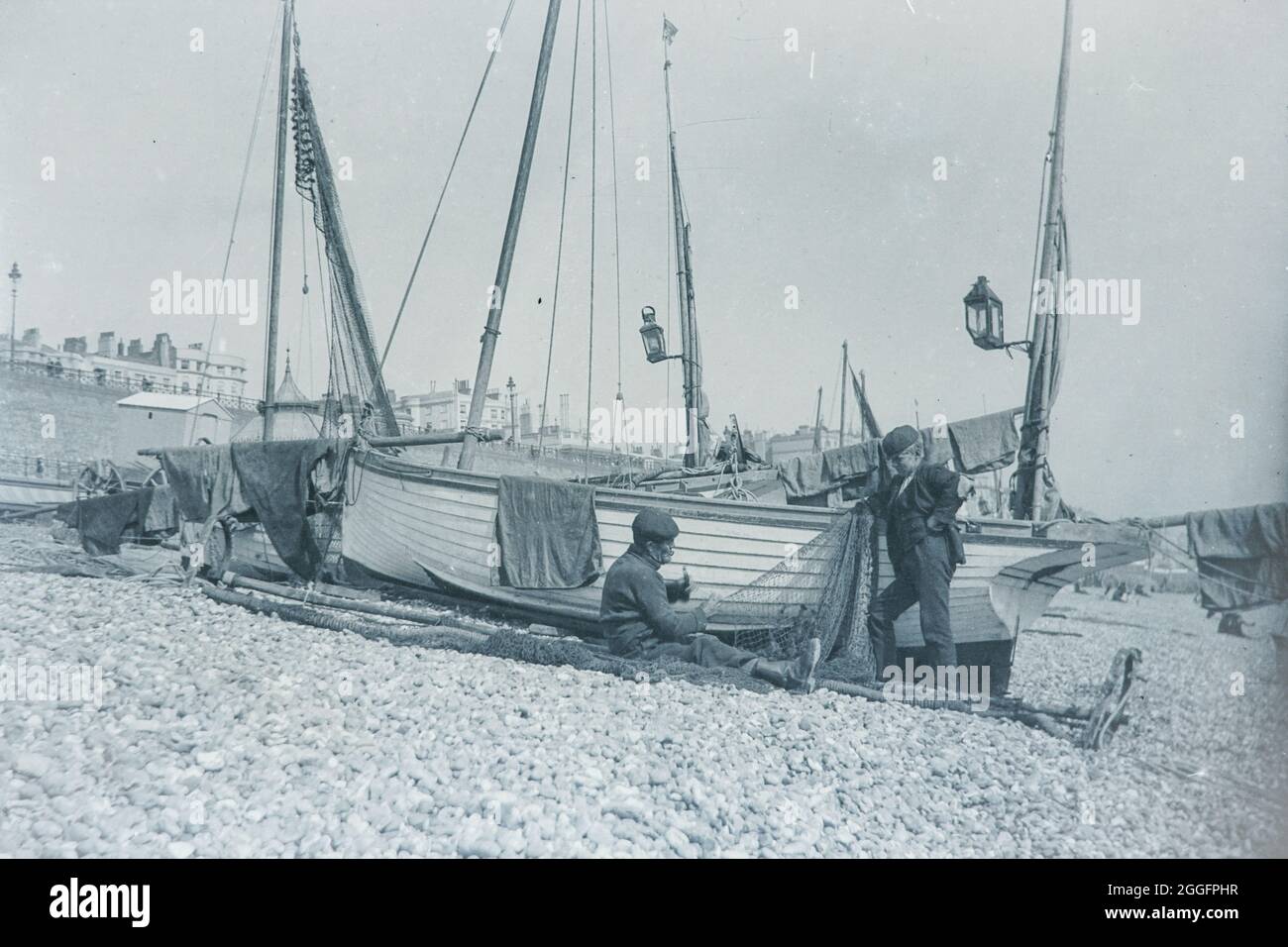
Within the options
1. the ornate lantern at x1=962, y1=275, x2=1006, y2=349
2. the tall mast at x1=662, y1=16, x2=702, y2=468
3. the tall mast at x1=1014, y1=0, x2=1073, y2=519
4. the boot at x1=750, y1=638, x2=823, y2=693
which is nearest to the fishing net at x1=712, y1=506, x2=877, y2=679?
the boot at x1=750, y1=638, x2=823, y2=693

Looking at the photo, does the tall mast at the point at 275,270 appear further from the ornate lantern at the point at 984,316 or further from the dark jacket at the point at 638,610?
the ornate lantern at the point at 984,316

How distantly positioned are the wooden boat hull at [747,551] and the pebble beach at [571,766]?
2.99 feet

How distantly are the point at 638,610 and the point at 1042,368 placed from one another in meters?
3.32

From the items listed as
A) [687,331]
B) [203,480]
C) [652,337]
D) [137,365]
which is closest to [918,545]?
[652,337]

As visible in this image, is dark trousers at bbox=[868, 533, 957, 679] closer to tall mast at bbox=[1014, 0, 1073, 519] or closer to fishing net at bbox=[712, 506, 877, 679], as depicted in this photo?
fishing net at bbox=[712, 506, 877, 679]

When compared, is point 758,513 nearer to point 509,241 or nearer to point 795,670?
point 795,670

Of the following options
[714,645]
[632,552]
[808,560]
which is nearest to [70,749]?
[632,552]

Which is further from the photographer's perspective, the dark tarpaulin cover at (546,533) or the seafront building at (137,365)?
the seafront building at (137,365)

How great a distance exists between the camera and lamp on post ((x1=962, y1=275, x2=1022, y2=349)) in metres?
5.42

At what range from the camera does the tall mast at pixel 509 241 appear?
6.46 meters

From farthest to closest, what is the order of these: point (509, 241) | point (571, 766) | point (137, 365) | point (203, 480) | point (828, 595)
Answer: point (137, 365) → point (203, 480) → point (509, 241) → point (828, 595) → point (571, 766)

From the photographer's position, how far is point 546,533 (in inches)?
242

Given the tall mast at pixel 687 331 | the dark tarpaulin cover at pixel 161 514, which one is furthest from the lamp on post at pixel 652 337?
the dark tarpaulin cover at pixel 161 514

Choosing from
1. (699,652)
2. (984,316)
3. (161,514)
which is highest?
(984,316)
